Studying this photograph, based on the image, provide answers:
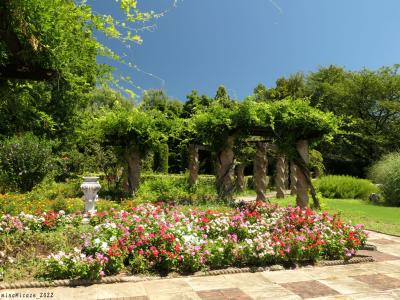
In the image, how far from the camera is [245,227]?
21.0 ft

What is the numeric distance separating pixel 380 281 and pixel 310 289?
108 centimetres

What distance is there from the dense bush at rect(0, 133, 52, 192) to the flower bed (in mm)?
8145

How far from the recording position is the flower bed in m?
4.84

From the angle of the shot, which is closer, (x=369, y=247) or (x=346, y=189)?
(x=369, y=247)

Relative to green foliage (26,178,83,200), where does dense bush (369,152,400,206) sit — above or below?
above

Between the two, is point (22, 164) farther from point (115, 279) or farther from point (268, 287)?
point (268, 287)

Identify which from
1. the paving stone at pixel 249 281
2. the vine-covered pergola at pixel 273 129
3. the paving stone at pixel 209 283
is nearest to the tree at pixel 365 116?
the vine-covered pergola at pixel 273 129

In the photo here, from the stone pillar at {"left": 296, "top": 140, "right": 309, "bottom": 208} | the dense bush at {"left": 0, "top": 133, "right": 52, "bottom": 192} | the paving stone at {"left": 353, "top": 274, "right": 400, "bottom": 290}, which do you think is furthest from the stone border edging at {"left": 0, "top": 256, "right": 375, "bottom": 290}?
the dense bush at {"left": 0, "top": 133, "right": 52, "bottom": 192}

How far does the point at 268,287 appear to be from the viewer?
15.1 feet

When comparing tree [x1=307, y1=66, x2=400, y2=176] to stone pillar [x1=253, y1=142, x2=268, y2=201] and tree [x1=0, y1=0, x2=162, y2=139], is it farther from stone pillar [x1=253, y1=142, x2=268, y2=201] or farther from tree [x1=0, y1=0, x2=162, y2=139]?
tree [x1=0, y1=0, x2=162, y2=139]

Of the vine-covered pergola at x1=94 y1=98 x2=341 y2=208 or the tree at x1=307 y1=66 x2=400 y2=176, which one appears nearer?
the vine-covered pergola at x1=94 y1=98 x2=341 y2=208

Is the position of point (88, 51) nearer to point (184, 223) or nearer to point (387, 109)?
point (184, 223)

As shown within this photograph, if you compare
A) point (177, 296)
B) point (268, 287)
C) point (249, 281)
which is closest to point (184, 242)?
point (249, 281)

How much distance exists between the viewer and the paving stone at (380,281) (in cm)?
466
